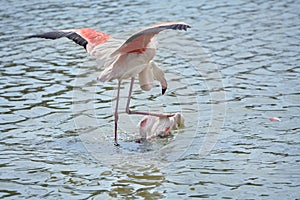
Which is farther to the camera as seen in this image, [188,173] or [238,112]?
[238,112]

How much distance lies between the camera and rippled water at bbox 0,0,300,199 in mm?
5613

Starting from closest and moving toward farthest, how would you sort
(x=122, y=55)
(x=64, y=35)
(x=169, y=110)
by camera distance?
(x=122, y=55), (x=64, y=35), (x=169, y=110)

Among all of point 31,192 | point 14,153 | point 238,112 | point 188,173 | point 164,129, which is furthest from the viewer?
point 238,112

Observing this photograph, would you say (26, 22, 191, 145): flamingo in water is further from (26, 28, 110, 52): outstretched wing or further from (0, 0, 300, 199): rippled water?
(0, 0, 300, 199): rippled water

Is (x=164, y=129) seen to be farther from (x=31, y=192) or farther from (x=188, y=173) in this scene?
(x=31, y=192)

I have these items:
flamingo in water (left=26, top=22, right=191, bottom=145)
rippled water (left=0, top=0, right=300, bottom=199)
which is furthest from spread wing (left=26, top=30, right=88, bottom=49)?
rippled water (left=0, top=0, right=300, bottom=199)

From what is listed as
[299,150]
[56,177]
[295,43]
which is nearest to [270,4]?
[295,43]

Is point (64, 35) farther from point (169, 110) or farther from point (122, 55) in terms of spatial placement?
point (169, 110)

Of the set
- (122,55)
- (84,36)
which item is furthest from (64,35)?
(122,55)

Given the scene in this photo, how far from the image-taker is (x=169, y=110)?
25.1 feet

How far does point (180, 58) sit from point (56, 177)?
433 centimetres

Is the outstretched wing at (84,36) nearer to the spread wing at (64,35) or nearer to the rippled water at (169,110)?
the spread wing at (64,35)

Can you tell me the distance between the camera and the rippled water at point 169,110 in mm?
5613

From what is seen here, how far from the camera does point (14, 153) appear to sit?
6.34 meters
